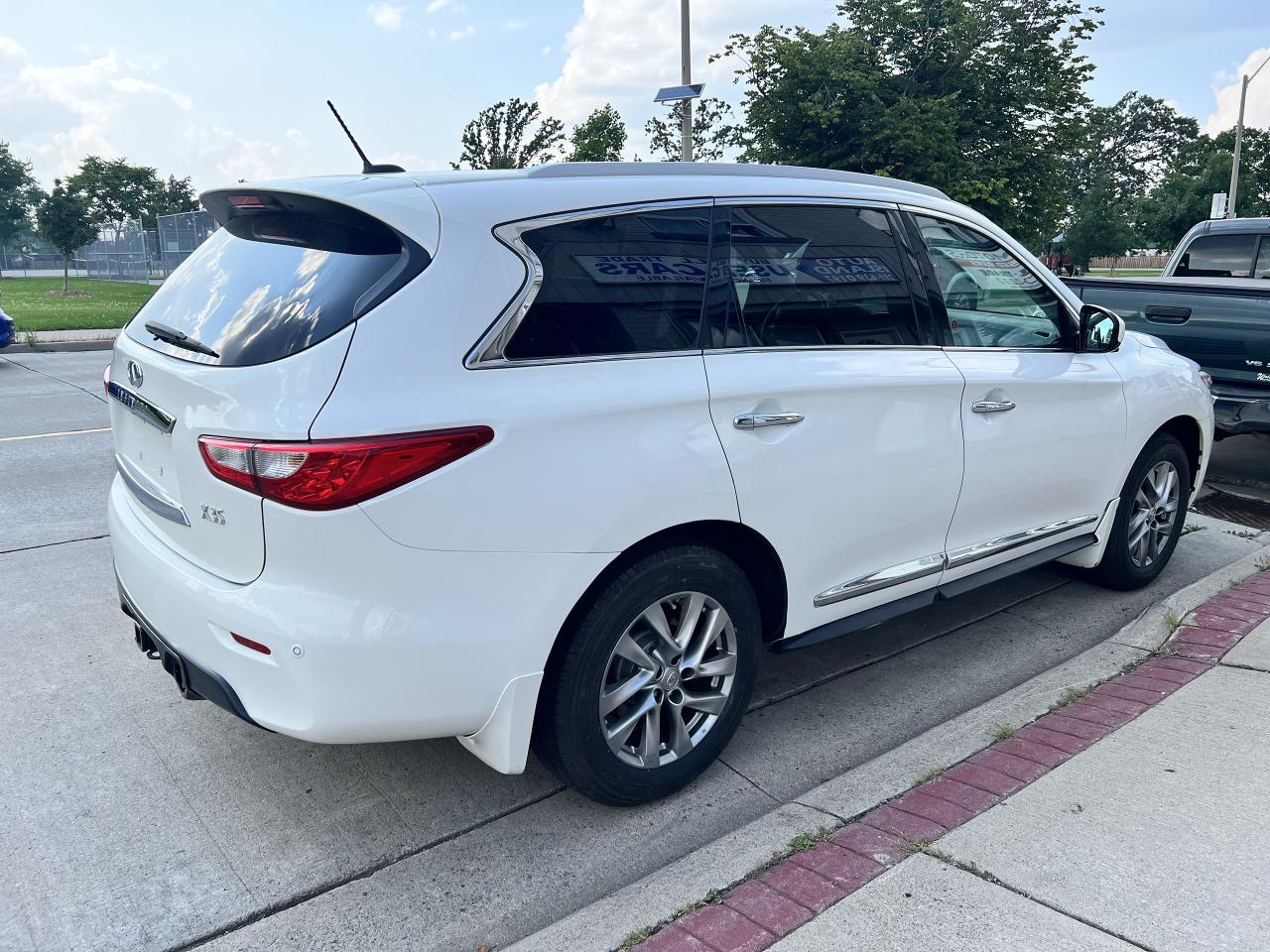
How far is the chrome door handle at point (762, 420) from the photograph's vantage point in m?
3.01

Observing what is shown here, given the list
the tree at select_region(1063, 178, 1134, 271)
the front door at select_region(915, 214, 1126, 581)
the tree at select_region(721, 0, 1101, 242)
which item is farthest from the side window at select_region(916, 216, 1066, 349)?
the tree at select_region(1063, 178, 1134, 271)

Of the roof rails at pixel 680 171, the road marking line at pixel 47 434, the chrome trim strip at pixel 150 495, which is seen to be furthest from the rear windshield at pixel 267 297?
the road marking line at pixel 47 434

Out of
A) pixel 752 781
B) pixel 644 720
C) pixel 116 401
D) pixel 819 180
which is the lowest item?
pixel 752 781

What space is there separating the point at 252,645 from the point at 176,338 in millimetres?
997

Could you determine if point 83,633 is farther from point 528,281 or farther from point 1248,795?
point 1248,795

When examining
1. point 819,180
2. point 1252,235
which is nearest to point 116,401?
point 819,180

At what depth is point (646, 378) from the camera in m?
2.84

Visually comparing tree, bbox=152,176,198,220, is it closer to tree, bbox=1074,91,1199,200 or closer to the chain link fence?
the chain link fence

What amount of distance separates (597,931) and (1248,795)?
6.27 feet

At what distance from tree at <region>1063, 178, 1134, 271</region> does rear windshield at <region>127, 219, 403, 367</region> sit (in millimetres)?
56360

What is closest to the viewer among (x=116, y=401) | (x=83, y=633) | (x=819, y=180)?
(x=116, y=401)

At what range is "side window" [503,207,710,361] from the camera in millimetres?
2746

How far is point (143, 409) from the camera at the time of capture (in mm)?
2979

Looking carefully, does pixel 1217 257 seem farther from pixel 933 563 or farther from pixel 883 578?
pixel 883 578
